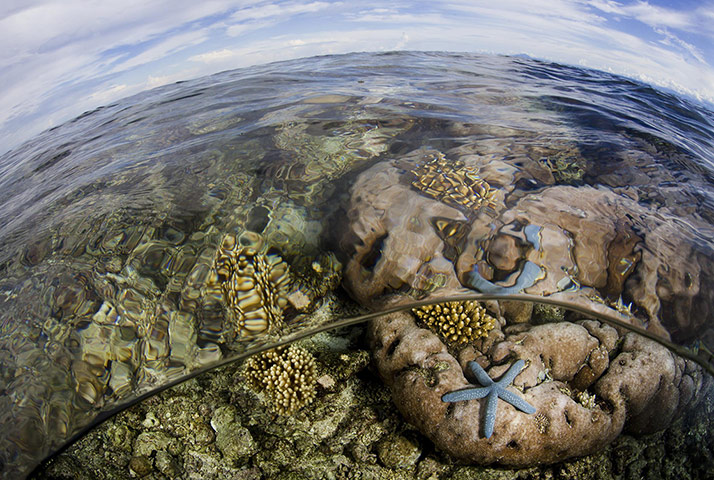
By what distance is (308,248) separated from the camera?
3.58 meters

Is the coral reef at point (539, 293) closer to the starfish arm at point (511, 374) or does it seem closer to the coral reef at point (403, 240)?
the coral reef at point (403, 240)

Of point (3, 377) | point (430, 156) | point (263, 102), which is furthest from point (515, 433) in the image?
point (263, 102)

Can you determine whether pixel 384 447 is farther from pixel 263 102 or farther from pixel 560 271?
pixel 263 102

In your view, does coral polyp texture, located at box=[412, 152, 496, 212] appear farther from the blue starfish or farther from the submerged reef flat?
the submerged reef flat

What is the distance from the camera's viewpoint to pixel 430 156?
15.0 feet

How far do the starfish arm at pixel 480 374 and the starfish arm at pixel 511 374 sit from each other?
0.39 ft

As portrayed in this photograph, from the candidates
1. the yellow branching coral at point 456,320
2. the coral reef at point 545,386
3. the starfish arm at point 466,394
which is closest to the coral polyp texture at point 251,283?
the coral reef at point 545,386

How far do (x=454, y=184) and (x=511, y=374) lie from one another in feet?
7.26

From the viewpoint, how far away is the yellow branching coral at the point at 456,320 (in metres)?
3.85

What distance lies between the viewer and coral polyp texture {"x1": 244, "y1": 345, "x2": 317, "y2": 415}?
3.70 metres

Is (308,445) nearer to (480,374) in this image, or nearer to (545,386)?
(480,374)

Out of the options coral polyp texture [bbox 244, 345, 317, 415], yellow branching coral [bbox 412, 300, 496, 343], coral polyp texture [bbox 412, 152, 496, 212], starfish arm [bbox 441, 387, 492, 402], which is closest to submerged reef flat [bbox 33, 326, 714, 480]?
coral polyp texture [bbox 244, 345, 317, 415]

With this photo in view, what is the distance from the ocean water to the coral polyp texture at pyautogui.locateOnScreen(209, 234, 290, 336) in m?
0.02

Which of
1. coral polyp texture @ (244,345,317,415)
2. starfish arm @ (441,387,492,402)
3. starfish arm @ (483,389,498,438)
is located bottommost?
coral polyp texture @ (244,345,317,415)
